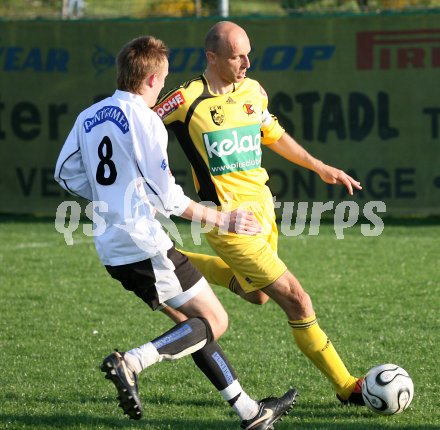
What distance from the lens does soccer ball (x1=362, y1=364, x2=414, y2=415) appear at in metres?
5.17

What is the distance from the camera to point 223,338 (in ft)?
23.0

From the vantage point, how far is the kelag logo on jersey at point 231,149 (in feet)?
18.4

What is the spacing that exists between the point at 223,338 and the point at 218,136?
1.94 meters

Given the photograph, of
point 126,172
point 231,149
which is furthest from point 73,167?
point 231,149

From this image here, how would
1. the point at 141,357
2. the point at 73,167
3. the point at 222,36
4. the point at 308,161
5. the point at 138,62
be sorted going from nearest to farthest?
the point at 141,357, the point at 138,62, the point at 73,167, the point at 222,36, the point at 308,161

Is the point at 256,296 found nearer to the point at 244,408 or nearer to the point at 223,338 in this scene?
the point at 244,408

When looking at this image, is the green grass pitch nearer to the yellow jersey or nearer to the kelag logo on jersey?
the yellow jersey

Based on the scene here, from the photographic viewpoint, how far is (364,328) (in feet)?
23.7

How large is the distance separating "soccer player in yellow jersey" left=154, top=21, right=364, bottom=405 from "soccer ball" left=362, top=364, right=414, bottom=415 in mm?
141

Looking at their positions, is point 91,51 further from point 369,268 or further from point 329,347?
point 329,347

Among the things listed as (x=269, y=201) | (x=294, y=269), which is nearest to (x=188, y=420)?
(x=269, y=201)

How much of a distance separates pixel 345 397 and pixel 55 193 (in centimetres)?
858

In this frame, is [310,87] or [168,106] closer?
[168,106]

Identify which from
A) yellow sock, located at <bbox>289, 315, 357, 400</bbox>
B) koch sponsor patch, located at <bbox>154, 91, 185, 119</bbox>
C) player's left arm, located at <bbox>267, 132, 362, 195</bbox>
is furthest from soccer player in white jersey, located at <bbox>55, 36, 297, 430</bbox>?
player's left arm, located at <bbox>267, 132, 362, 195</bbox>
